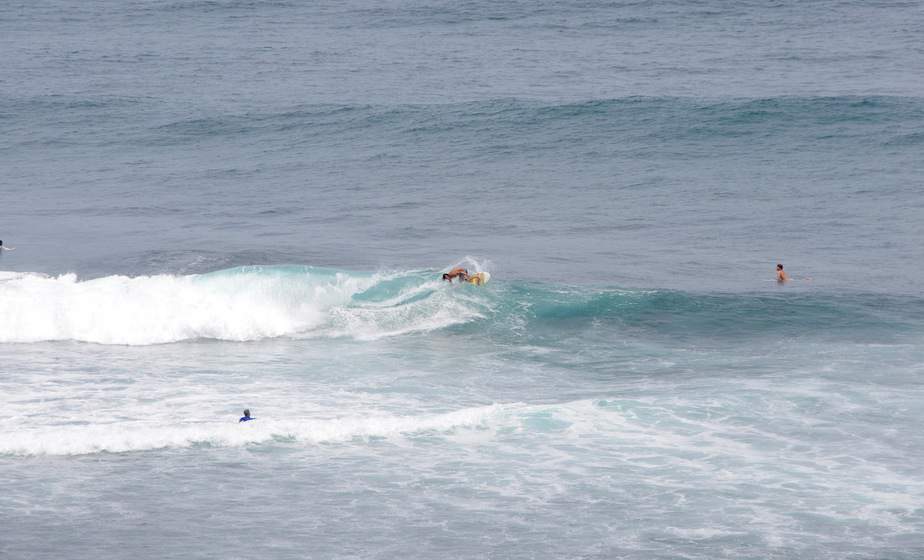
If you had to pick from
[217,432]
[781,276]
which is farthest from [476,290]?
[217,432]

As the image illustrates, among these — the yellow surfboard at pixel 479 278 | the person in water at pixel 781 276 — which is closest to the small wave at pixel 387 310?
the yellow surfboard at pixel 479 278

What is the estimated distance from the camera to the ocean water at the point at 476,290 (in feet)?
59.0

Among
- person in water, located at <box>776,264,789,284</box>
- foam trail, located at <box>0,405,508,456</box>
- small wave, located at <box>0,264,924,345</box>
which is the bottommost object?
foam trail, located at <box>0,405,508,456</box>

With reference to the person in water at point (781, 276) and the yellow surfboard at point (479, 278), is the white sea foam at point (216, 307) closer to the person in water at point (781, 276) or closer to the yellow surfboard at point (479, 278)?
the yellow surfboard at point (479, 278)

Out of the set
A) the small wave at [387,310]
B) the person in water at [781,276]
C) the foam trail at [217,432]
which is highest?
the person in water at [781,276]

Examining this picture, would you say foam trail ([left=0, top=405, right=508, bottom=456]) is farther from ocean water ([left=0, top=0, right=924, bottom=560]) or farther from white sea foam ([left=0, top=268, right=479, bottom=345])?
white sea foam ([left=0, top=268, right=479, bottom=345])

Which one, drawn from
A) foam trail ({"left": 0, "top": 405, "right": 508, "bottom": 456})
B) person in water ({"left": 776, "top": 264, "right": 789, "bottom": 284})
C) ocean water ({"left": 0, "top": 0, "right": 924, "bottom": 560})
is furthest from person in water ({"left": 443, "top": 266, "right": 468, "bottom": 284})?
foam trail ({"left": 0, "top": 405, "right": 508, "bottom": 456})

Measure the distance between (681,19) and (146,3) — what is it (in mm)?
31347

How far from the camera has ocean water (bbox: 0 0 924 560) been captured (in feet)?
59.0

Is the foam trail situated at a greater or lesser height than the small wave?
Answer: lesser

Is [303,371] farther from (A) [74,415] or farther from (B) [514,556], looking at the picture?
(B) [514,556]

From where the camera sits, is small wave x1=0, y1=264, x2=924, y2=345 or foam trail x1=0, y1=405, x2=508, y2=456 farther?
small wave x1=0, y1=264, x2=924, y2=345

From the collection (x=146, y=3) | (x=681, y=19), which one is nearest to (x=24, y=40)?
(x=146, y=3)

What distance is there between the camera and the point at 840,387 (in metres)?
23.3
